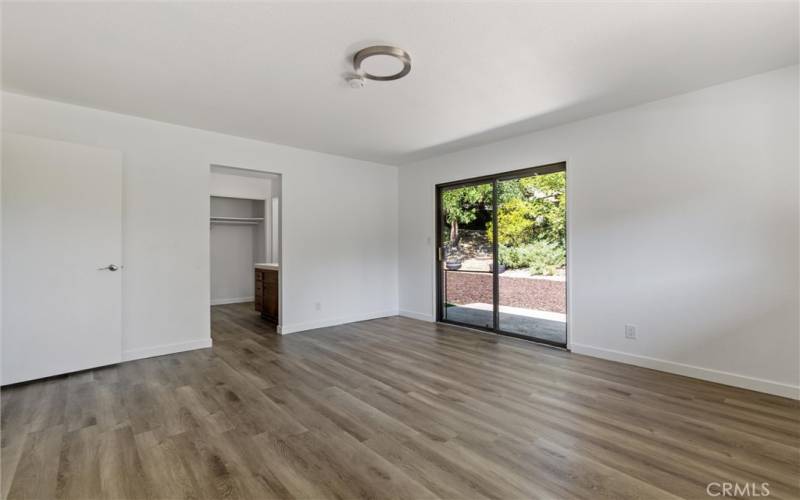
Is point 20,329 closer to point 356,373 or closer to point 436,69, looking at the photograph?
point 356,373

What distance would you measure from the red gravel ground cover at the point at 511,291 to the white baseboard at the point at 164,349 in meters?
3.38

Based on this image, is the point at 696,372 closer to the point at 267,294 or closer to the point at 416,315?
the point at 416,315

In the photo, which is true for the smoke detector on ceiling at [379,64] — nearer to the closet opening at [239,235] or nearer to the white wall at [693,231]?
the white wall at [693,231]

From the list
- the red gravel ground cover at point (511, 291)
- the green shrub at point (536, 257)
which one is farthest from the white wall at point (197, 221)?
the green shrub at point (536, 257)

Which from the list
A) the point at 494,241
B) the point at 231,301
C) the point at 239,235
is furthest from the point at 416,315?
the point at 239,235

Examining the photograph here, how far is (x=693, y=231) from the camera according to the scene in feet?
10.4

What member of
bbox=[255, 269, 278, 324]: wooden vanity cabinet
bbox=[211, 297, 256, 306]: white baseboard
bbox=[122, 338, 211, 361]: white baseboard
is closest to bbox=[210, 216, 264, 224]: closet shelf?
bbox=[211, 297, 256, 306]: white baseboard

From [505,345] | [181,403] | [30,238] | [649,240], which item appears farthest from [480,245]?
[30,238]

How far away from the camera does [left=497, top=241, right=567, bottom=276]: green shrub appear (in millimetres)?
4223

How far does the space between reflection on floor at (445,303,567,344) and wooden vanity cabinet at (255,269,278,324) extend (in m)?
2.81

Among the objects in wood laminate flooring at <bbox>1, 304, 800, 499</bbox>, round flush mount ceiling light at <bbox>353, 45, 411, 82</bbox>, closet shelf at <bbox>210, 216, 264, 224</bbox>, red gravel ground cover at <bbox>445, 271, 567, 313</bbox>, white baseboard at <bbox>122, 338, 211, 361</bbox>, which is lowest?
wood laminate flooring at <bbox>1, 304, 800, 499</bbox>

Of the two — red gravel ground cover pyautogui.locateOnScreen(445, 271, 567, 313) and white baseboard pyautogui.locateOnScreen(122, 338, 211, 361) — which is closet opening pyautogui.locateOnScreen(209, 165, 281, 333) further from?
red gravel ground cover pyautogui.locateOnScreen(445, 271, 567, 313)

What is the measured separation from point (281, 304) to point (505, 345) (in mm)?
2959

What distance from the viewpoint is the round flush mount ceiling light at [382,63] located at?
244 cm
